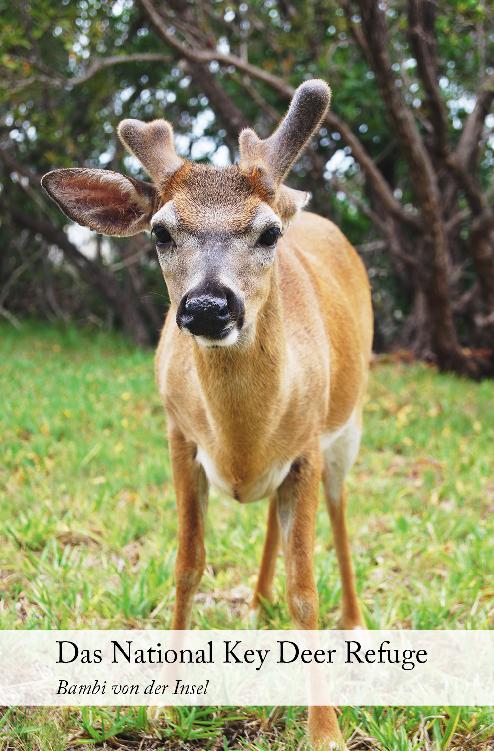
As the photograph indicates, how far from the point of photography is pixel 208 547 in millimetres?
3906

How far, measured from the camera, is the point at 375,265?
37.2 feet

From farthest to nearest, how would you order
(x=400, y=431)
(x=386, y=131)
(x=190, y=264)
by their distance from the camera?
(x=386, y=131), (x=400, y=431), (x=190, y=264)

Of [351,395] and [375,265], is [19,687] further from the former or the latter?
[375,265]

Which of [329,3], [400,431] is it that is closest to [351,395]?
[400,431]

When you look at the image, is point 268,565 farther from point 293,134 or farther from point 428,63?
point 428,63

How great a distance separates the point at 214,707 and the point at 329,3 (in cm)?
741

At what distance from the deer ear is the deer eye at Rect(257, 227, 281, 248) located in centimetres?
44

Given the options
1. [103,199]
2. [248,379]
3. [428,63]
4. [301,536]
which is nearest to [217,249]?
[248,379]

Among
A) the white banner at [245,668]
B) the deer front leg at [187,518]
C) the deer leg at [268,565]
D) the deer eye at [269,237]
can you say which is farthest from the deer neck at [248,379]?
the deer leg at [268,565]

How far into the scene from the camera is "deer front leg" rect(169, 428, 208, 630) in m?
2.81

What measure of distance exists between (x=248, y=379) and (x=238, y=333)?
30 centimetres

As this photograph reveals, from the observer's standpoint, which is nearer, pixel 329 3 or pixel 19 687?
pixel 19 687

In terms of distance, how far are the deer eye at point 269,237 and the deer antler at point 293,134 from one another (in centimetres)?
18

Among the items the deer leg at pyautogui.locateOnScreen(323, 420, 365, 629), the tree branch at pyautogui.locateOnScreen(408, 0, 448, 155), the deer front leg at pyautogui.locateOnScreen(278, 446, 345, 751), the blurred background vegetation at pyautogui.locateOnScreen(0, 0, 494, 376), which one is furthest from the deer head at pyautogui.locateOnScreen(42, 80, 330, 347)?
the tree branch at pyautogui.locateOnScreen(408, 0, 448, 155)
